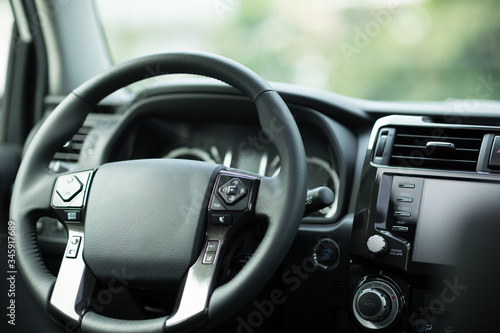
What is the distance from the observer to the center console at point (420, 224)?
1.32 metres

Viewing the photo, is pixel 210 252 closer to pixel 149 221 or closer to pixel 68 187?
pixel 149 221

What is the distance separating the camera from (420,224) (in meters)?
1.35

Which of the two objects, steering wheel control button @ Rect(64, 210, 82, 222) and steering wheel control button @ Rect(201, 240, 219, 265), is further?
steering wheel control button @ Rect(64, 210, 82, 222)

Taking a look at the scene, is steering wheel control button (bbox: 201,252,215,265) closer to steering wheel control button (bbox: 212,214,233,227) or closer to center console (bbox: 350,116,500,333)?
steering wheel control button (bbox: 212,214,233,227)

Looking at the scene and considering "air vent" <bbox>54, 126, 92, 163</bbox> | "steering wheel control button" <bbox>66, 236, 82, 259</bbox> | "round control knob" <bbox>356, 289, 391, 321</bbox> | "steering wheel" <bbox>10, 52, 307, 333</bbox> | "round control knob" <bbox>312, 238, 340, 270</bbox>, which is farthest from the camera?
"air vent" <bbox>54, 126, 92, 163</bbox>

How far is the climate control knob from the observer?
1360 mm

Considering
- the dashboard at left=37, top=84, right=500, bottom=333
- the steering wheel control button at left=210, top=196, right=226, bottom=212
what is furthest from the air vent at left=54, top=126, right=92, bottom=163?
the steering wheel control button at left=210, top=196, right=226, bottom=212

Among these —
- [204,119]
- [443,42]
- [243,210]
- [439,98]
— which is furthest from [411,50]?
[243,210]

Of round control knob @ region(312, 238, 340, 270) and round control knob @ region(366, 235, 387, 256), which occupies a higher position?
round control knob @ region(366, 235, 387, 256)

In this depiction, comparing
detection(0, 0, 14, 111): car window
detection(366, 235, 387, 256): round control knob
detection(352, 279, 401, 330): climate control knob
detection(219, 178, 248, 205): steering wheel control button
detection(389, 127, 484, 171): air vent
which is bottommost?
detection(352, 279, 401, 330): climate control knob

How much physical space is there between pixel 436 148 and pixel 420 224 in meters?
Result: 0.20

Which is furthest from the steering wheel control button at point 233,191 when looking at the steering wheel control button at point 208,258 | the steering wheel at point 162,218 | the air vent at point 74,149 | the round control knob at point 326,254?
the air vent at point 74,149

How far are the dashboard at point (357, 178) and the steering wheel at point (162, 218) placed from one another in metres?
0.14

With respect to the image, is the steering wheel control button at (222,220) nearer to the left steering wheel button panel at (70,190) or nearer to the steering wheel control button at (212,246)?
the steering wheel control button at (212,246)
